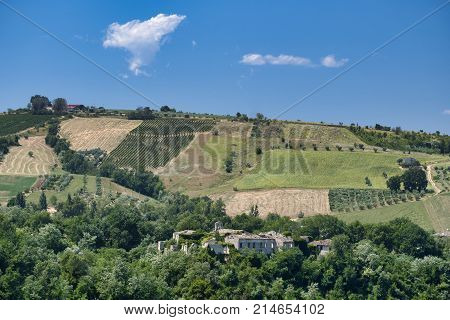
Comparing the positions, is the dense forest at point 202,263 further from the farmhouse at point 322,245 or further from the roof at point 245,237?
the roof at point 245,237

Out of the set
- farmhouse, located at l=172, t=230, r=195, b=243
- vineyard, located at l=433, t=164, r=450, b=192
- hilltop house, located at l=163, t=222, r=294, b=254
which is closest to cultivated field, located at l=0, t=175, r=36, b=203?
farmhouse, located at l=172, t=230, r=195, b=243

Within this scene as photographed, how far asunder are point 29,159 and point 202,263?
64755 mm

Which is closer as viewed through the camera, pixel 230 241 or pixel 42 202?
pixel 230 241

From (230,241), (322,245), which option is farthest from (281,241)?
(230,241)

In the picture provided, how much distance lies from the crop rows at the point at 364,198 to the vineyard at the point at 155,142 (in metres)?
30.3

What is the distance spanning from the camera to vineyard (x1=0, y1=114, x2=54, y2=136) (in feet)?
405

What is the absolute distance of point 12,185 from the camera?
97688 mm

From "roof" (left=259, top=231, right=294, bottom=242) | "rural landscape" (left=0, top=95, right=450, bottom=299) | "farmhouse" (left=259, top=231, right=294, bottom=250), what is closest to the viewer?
"rural landscape" (left=0, top=95, right=450, bottom=299)

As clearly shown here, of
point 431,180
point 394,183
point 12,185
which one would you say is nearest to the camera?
point 394,183

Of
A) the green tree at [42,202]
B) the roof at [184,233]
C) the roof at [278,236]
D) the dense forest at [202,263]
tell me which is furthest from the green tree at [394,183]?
the green tree at [42,202]

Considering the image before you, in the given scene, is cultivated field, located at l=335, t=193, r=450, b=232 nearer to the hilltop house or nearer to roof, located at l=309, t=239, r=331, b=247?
roof, located at l=309, t=239, r=331, b=247

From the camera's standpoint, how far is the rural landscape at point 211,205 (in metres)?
48.1

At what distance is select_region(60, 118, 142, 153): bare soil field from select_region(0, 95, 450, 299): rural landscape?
0.31 meters

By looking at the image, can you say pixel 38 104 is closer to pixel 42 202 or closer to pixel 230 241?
pixel 42 202
